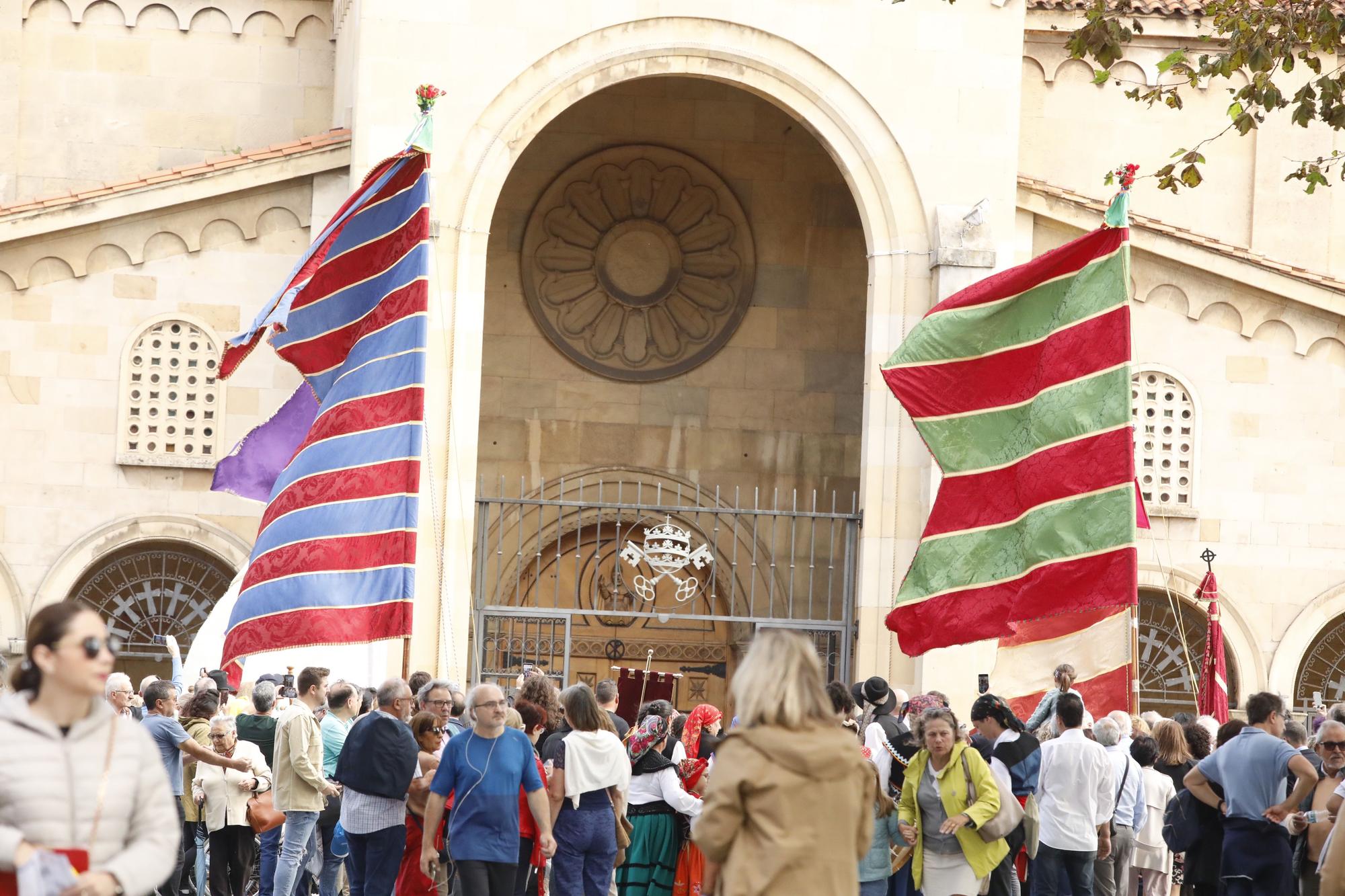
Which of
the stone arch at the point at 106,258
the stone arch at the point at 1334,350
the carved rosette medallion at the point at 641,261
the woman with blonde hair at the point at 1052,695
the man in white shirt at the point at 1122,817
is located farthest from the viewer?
the carved rosette medallion at the point at 641,261

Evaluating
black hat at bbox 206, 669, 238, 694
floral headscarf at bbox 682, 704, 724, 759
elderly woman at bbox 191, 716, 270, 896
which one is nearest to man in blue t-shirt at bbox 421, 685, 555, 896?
floral headscarf at bbox 682, 704, 724, 759

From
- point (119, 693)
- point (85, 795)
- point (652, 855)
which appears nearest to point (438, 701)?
point (652, 855)

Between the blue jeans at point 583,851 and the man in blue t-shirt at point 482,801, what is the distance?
88cm

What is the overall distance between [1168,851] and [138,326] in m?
11.1

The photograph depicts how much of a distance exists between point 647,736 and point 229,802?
2878 millimetres

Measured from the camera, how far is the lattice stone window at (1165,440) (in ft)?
66.3

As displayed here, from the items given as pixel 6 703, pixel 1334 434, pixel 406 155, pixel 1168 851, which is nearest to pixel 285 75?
pixel 406 155

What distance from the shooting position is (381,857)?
35.6 feet

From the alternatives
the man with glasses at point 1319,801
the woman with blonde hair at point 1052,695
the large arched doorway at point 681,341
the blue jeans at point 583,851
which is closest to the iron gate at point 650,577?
the large arched doorway at point 681,341

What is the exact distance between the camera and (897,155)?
19.1 m

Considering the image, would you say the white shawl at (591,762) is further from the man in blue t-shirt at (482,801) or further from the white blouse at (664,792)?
the white blouse at (664,792)

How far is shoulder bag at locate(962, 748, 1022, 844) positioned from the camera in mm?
9859

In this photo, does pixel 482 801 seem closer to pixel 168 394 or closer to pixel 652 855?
pixel 652 855

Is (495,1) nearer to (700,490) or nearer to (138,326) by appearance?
(138,326)
